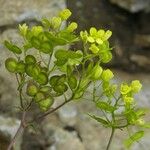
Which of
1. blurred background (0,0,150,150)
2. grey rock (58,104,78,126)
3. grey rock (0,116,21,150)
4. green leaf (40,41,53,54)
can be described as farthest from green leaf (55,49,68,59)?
grey rock (58,104,78,126)

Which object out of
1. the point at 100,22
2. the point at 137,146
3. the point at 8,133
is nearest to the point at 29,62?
the point at 8,133

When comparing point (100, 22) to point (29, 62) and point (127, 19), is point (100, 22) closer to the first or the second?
point (127, 19)

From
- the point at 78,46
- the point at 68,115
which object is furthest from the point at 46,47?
the point at 78,46

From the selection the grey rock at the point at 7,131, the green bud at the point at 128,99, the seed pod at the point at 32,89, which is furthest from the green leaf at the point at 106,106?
the grey rock at the point at 7,131

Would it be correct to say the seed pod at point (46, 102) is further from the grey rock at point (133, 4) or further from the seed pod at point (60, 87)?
the grey rock at point (133, 4)

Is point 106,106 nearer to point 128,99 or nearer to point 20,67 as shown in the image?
point 128,99

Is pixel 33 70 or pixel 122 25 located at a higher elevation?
pixel 33 70

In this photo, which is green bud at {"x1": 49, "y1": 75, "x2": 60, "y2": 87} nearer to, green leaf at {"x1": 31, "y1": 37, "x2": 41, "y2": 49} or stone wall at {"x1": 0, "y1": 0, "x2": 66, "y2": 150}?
green leaf at {"x1": 31, "y1": 37, "x2": 41, "y2": 49}
